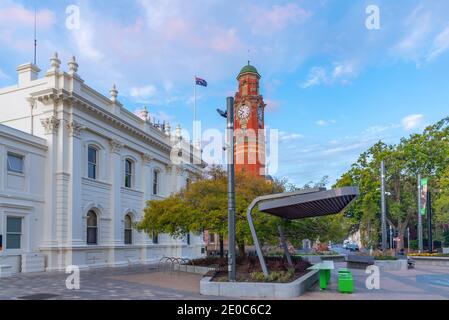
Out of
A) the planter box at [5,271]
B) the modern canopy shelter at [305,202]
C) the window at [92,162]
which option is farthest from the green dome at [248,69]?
the modern canopy shelter at [305,202]

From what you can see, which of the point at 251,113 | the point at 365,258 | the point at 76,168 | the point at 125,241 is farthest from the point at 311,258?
the point at 251,113

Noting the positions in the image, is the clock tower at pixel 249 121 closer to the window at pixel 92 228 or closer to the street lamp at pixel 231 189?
the window at pixel 92 228

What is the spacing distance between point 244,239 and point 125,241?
1445cm

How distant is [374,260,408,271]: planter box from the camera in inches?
982

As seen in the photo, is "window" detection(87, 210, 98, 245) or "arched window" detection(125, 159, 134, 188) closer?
"window" detection(87, 210, 98, 245)

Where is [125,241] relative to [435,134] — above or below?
below

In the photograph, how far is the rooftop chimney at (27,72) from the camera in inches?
A: 1033

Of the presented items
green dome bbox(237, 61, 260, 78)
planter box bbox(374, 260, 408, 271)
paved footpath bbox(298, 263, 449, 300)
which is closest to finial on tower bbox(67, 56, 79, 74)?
paved footpath bbox(298, 263, 449, 300)

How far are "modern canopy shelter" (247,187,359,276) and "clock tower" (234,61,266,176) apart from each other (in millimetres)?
47660

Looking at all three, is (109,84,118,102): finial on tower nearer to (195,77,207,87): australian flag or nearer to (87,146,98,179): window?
(87,146,98,179): window

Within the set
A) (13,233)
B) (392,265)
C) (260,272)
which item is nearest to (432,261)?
(392,265)

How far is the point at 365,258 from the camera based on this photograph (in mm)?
24203

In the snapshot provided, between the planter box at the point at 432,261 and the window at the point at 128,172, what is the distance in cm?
2161
